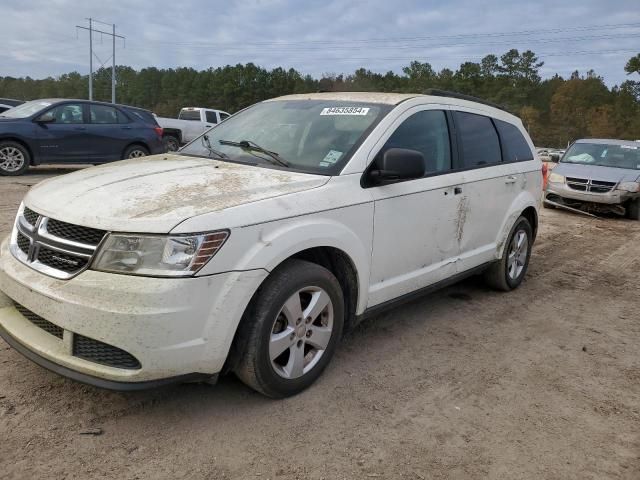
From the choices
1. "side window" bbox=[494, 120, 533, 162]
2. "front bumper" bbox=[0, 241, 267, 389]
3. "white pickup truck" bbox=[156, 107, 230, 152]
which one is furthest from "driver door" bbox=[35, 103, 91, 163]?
"front bumper" bbox=[0, 241, 267, 389]

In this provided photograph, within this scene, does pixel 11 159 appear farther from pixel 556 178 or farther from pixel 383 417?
pixel 556 178

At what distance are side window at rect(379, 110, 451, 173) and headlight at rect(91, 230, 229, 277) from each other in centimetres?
161

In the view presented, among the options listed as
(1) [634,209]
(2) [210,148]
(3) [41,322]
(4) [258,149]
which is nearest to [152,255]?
(3) [41,322]

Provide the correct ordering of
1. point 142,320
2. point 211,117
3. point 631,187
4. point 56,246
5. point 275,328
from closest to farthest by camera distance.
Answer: point 142,320 < point 56,246 < point 275,328 < point 631,187 < point 211,117

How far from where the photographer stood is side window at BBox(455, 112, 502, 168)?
14.6 ft

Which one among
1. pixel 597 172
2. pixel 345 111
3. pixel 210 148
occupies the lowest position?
pixel 597 172

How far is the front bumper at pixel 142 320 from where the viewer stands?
8.11 ft

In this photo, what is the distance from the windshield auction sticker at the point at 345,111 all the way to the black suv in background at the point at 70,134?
344 inches

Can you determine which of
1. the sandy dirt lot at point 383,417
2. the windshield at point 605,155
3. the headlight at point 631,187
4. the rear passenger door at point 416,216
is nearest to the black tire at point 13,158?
the sandy dirt lot at point 383,417

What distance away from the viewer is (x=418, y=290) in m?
4.01

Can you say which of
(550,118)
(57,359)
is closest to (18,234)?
(57,359)

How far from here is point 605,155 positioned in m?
11.5

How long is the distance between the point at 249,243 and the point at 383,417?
3.91 feet

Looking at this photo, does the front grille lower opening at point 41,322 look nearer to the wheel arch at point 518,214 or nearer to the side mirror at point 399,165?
the side mirror at point 399,165
